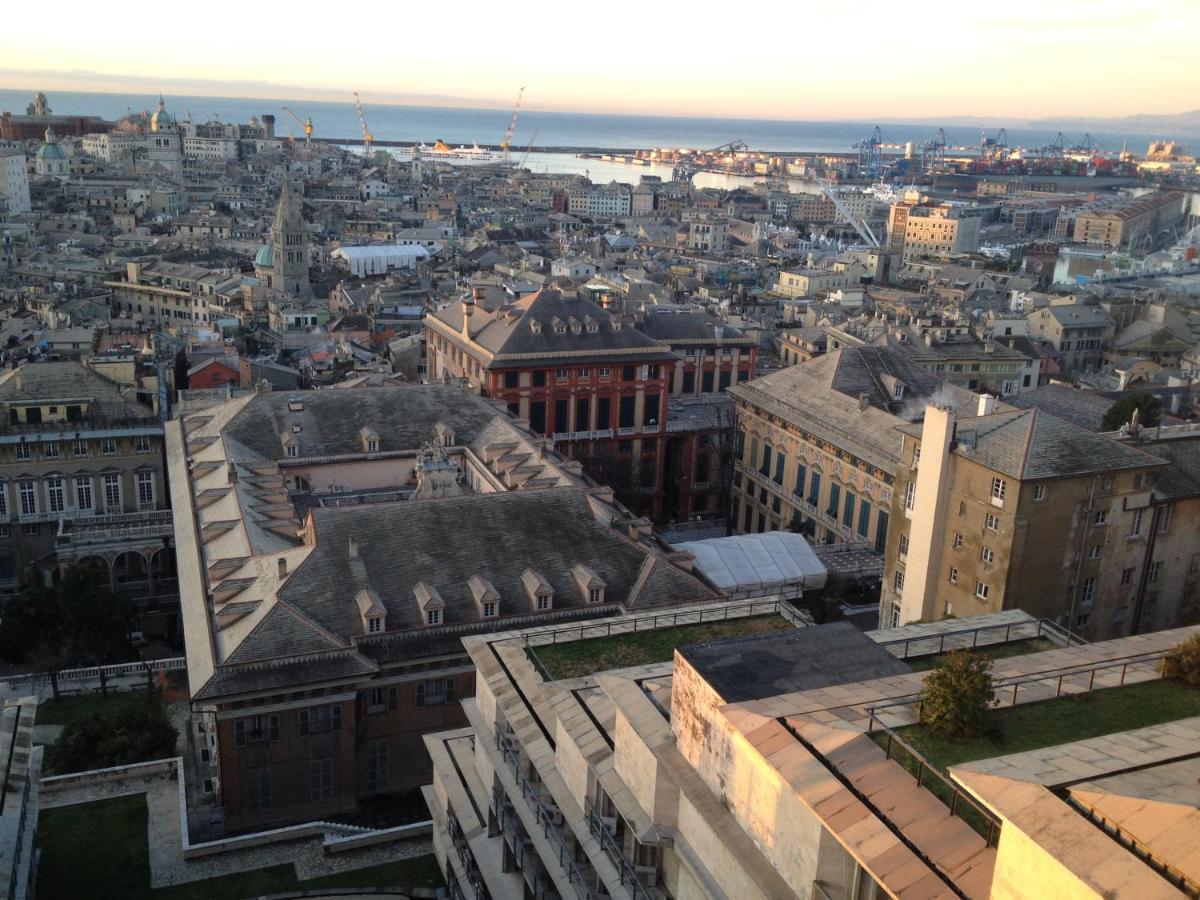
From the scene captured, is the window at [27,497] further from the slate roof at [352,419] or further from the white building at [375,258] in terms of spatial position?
the white building at [375,258]

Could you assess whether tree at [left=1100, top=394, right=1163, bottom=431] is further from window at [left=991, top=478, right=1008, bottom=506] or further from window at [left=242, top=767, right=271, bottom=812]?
window at [left=242, top=767, right=271, bottom=812]

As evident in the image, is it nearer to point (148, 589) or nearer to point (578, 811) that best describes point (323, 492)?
point (148, 589)

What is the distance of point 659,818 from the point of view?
18.7 metres

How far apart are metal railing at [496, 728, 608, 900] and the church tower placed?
326 ft

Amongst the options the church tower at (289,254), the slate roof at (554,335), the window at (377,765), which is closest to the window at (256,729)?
the window at (377,765)

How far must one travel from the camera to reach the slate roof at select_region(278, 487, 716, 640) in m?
34.6

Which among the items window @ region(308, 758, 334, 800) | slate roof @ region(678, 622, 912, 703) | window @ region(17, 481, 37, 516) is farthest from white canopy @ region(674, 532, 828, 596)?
window @ region(17, 481, 37, 516)

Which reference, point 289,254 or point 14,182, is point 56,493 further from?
point 14,182

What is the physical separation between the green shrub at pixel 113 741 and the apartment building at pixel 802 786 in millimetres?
15423

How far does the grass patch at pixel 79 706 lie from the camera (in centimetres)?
4041

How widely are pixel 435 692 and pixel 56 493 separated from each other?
28.9 metres

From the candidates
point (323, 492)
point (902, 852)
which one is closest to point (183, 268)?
point (323, 492)

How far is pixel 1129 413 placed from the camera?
5131 cm

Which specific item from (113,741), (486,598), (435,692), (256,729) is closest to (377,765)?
(435,692)
